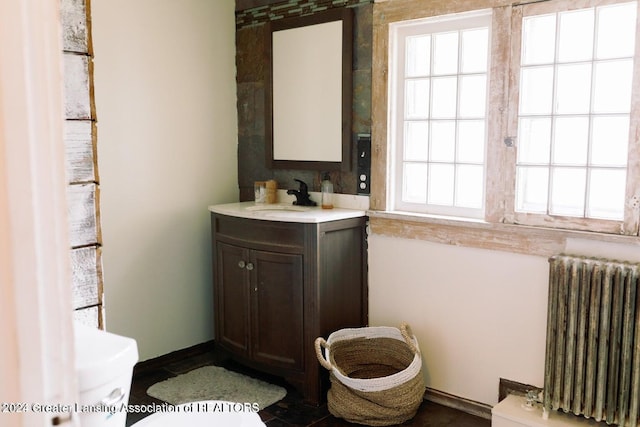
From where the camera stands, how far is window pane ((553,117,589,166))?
268 cm

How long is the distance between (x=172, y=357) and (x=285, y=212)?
126 cm

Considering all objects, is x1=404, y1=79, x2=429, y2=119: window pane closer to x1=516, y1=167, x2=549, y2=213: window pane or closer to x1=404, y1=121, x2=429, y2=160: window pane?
x1=404, y1=121, x2=429, y2=160: window pane

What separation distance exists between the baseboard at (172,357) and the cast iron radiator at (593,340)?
2.24m

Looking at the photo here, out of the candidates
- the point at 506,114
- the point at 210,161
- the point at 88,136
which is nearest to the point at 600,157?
the point at 506,114

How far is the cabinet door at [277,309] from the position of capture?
3.24 meters

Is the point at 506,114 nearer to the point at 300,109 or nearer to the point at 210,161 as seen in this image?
the point at 300,109

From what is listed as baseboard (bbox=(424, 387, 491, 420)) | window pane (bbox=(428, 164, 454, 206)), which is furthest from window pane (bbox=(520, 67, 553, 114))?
baseboard (bbox=(424, 387, 491, 420))

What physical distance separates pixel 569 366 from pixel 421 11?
1894 mm

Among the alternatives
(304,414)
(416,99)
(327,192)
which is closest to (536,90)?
(416,99)

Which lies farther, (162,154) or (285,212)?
(162,154)

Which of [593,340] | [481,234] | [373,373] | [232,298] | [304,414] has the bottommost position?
[304,414]

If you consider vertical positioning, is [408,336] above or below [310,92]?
below

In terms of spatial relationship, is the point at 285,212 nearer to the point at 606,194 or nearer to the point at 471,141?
the point at 471,141

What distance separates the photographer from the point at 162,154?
12.2 ft
